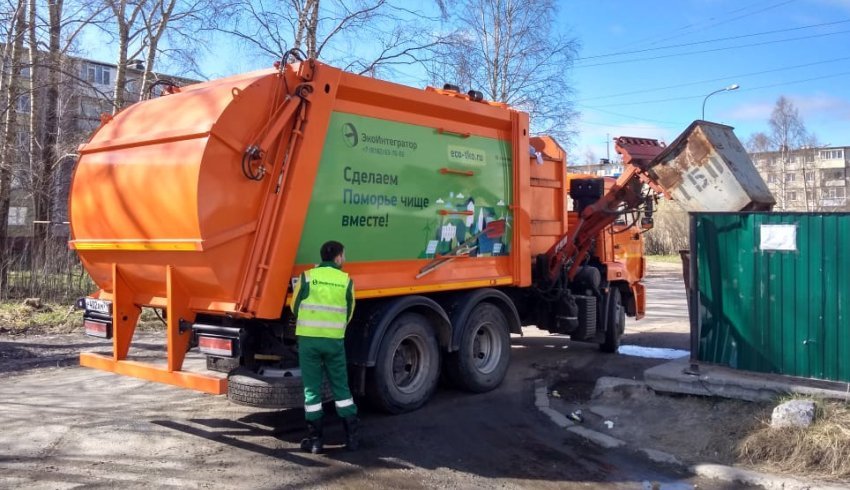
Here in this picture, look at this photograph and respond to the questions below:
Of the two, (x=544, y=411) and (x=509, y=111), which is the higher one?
(x=509, y=111)

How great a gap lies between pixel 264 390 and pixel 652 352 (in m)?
6.60

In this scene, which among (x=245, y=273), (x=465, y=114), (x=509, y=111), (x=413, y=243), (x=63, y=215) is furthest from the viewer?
(x=63, y=215)

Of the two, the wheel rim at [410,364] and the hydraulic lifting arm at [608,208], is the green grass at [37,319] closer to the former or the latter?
the wheel rim at [410,364]

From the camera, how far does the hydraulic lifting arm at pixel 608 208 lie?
8.44 m

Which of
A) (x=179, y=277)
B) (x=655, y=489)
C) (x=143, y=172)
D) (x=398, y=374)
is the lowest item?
(x=655, y=489)

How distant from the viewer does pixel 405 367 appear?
21.4 ft

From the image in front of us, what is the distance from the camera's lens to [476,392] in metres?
7.25

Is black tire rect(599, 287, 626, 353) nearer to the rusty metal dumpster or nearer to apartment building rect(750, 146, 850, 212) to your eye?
the rusty metal dumpster

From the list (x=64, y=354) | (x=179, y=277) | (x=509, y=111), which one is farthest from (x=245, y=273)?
(x=64, y=354)

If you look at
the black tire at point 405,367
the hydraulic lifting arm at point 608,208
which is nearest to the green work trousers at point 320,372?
the black tire at point 405,367

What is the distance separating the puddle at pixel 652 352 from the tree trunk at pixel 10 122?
11.7 meters

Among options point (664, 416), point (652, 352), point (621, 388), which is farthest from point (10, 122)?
point (664, 416)

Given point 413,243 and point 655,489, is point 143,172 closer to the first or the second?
point 413,243

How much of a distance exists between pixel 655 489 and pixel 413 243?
289 cm
